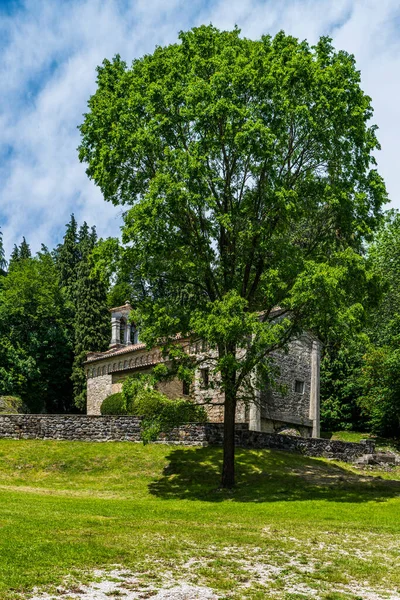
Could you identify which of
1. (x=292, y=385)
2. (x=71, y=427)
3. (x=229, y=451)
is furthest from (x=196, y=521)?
(x=292, y=385)

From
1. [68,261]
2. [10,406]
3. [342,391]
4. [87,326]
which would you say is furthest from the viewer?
[68,261]

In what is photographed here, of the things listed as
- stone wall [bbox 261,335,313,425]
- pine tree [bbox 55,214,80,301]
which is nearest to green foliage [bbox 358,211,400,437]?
stone wall [bbox 261,335,313,425]

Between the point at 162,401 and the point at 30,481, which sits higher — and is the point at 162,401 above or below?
above

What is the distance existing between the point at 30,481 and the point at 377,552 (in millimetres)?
17003

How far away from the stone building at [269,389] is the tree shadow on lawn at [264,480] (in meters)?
3.45

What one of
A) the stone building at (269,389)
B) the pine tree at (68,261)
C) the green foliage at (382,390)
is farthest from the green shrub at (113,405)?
the pine tree at (68,261)

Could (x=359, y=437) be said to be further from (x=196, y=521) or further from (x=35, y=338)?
(x=196, y=521)

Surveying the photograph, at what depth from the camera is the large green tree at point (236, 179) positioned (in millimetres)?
22719

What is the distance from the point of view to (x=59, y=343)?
53.9 meters

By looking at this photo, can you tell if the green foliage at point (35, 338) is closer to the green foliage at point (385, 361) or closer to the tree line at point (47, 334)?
the tree line at point (47, 334)

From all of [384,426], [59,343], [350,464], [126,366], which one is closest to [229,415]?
[350,464]

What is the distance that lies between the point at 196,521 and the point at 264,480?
9.70 metres

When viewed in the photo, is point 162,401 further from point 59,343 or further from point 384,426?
point 59,343

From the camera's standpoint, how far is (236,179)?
25.0m
